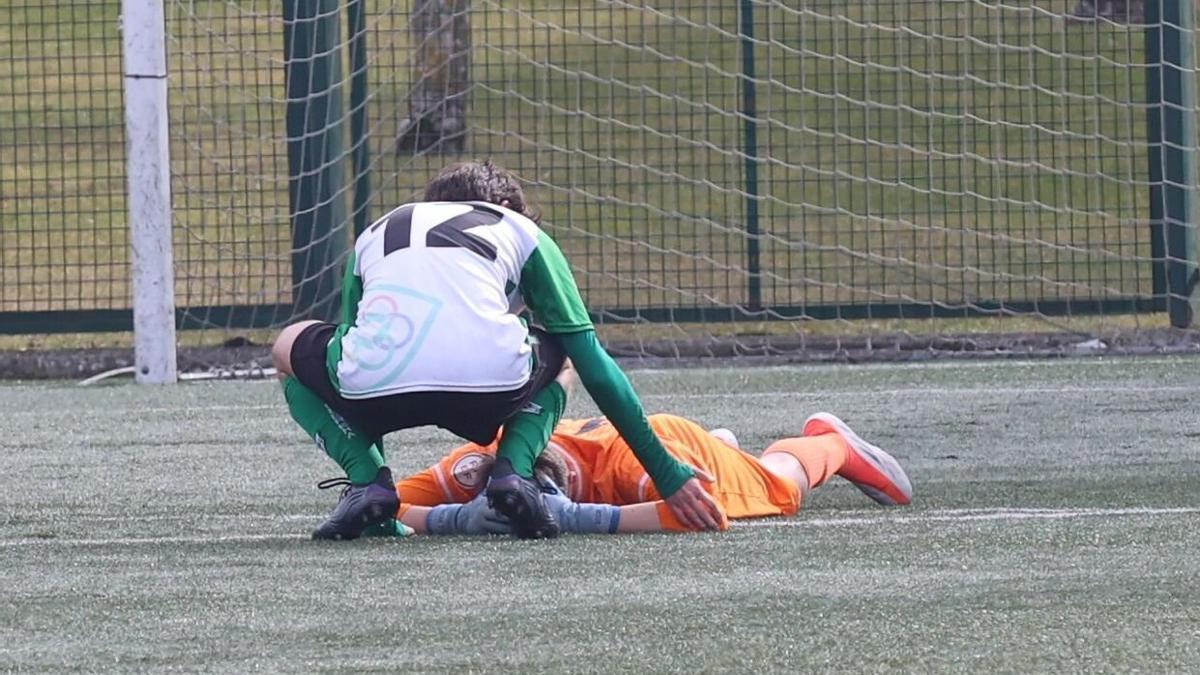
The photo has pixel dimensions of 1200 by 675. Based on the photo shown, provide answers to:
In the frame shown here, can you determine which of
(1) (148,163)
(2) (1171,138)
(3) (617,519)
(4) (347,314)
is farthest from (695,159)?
(3) (617,519)

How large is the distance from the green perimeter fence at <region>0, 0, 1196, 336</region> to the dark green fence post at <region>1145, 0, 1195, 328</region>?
0.04 feet

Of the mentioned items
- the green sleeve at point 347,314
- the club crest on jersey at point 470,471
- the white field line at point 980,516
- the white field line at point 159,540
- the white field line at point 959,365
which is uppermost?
the green sleeve at point 347,314

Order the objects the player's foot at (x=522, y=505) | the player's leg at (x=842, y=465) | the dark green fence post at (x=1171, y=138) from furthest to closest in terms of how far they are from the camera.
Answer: the dark green fence post at (x=1171, y=138) < the player's leg at (x=842, y=465) < the player's foot at (x=522, y=505)


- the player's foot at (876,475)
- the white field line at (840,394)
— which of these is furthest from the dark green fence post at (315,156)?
the player's foot at (876,475)

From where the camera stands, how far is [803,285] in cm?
931

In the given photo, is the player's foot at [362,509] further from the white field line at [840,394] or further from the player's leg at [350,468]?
the white field line at [840,394]

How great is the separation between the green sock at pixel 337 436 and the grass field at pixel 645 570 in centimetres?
18

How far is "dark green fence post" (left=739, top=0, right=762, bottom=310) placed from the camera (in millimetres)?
9281

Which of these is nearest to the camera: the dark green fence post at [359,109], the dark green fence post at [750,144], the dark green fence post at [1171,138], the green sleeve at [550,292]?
the green sleeve at [550,292]

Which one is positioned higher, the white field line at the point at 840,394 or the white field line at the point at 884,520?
the white field line at the point at 884,520

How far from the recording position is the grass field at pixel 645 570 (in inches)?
128

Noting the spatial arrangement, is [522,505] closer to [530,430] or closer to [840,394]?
[530,430]

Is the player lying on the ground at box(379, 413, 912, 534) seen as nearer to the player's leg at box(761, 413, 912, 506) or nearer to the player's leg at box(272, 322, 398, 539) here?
the player's leg at box(761, 413, 912, 506)

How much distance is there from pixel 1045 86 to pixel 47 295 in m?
4.58
